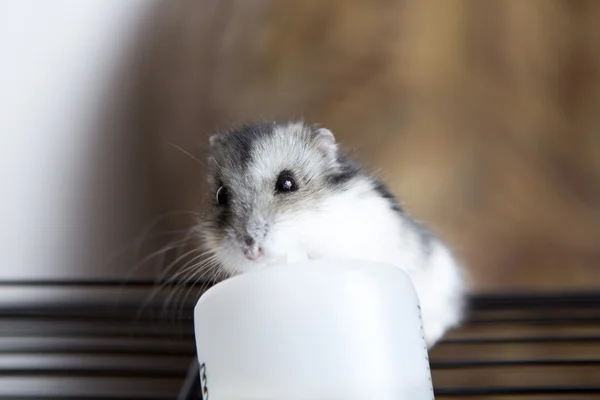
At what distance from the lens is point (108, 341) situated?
0.96 m

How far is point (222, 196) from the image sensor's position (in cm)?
63

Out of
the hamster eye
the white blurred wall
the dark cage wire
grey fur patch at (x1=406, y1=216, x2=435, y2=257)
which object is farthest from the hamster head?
the white blurred wall

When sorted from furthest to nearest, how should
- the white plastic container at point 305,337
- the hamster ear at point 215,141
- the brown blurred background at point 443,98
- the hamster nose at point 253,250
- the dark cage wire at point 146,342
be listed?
1. the brown blurred background at point 443,98
2. the dark cage wire at point 146,342
3. the hamster ear at point 215,141
4. the hamster nose at point 253,250
5. the white plastic container at point 305,337

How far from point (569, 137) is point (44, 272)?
91 centimetres

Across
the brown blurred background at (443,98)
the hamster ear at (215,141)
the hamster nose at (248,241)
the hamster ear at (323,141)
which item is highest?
the brown blurred background at (443,98)

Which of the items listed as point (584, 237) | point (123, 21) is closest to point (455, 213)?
point (584, 237)

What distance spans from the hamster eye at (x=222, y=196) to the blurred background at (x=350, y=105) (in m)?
0.53

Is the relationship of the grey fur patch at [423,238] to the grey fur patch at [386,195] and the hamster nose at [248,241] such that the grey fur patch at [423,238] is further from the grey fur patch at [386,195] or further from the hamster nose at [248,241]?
the hamster nose at [248,241]

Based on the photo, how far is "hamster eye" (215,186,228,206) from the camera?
625 mm

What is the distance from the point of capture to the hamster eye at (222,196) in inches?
24.6

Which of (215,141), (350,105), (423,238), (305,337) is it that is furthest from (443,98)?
(305,337)

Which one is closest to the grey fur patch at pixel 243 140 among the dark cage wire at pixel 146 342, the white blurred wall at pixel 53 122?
the dark cage wire at pixel 146 342

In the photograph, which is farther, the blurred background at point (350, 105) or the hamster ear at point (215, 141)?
the blurred background at point (350, 105)

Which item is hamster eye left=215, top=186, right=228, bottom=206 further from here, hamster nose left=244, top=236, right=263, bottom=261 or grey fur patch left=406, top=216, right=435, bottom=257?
grey fur patch left=406, top=216, right=435, bottom=257
